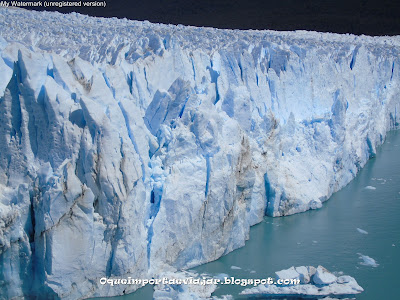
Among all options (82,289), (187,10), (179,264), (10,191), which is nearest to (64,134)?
(10,191)

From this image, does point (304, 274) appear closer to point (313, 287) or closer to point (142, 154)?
point (313, 287)

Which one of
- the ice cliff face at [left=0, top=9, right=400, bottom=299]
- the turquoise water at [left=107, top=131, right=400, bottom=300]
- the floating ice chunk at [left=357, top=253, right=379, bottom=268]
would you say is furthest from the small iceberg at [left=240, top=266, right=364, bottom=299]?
the ice cliff face at [left=0, top=9, right=400, bottom=299]

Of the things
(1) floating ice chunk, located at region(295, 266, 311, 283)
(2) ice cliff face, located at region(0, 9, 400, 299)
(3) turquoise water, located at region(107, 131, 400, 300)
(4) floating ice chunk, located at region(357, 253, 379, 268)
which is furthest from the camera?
(4) floating ice chunk, located at region(357, 253, 379, 268)

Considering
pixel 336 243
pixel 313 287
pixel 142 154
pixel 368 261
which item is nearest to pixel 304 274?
pixel 313 287

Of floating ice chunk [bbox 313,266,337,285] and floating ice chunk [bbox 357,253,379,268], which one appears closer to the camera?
floating ice chunk [bbox 313,266,337,285]

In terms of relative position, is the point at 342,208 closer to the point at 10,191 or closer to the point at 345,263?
the point at 345,263

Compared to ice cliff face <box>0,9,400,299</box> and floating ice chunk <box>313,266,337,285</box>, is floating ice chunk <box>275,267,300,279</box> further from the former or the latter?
ice cliff face <box>0,9,400,299</box>

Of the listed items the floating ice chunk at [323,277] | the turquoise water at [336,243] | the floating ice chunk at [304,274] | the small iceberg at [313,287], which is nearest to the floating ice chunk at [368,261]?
the turquoise water at [336,243]
